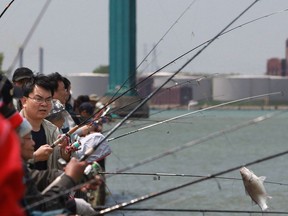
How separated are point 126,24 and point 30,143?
110 ft

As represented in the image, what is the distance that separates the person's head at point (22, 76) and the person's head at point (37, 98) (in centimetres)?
83

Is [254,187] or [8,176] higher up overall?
[8,176]

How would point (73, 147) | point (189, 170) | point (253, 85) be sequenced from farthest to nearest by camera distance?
point (189, 170)
point (253, 85)
point (73, 147)

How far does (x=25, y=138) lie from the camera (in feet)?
14.2

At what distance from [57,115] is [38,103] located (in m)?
1.30

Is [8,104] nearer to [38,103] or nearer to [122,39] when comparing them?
[38,103]

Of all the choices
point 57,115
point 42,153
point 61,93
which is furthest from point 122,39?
point 42,153

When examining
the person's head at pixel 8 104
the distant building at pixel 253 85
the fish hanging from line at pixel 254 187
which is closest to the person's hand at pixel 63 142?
the fish hanging from line at pixel 254 187

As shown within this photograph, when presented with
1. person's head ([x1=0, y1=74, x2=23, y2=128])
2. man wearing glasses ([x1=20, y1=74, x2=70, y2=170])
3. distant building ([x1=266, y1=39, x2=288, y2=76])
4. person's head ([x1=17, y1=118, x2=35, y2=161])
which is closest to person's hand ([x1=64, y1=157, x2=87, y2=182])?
person's head ([x1=17, y1=118, x2=35, y2=161])

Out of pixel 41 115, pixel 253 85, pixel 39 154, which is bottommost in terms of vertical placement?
pixel 253 85

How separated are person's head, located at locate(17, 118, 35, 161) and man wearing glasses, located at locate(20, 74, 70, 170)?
1.74m

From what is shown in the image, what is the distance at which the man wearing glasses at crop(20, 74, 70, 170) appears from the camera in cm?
627

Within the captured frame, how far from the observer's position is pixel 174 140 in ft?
155

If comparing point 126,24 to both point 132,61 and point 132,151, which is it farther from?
point 132,151
